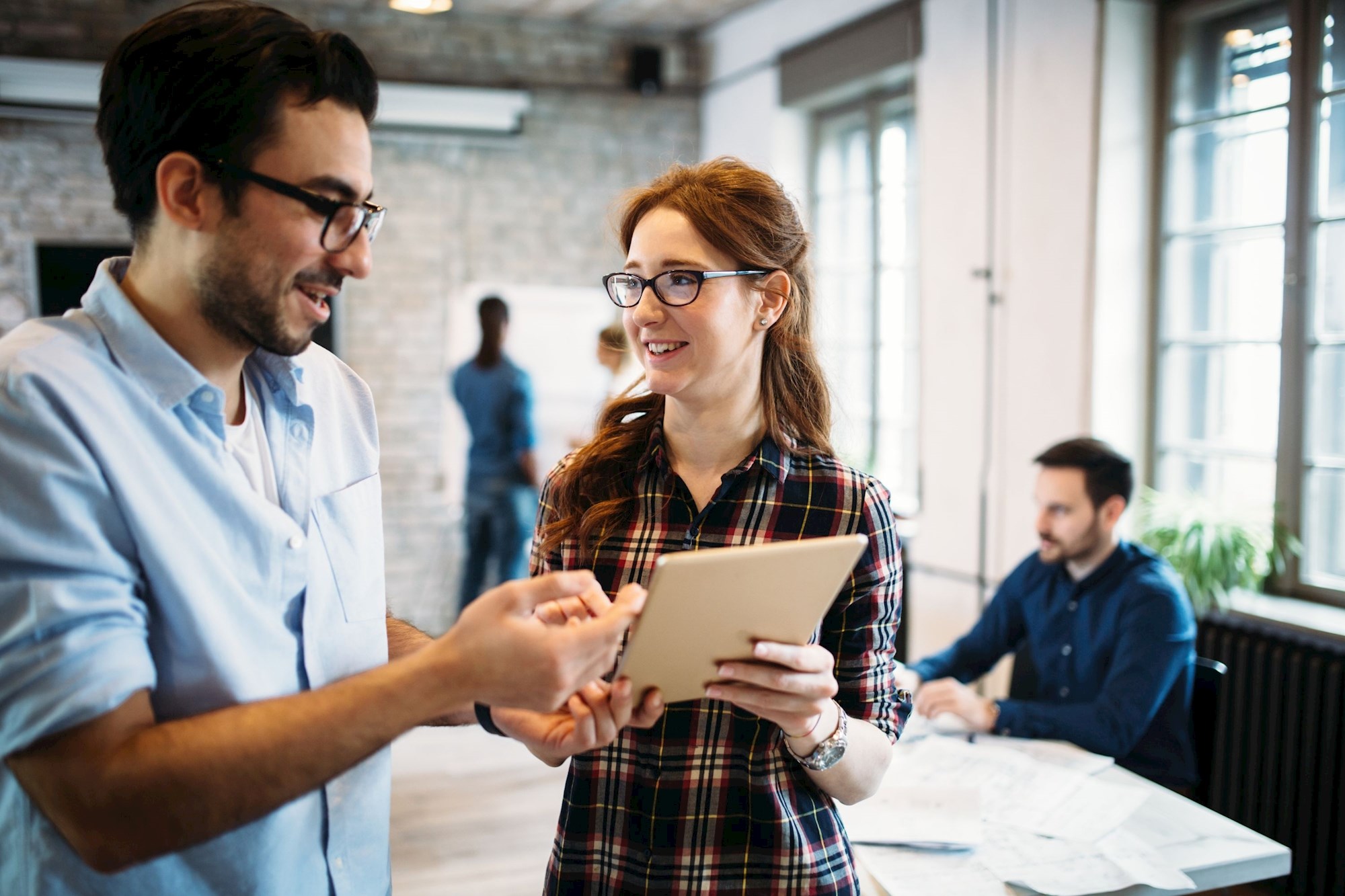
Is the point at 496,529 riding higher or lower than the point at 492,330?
lower

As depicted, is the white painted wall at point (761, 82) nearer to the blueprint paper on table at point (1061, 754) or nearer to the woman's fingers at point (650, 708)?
the blueprint paper on table at point (1061, 754)

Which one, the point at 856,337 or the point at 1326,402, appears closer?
the point at 1326,402

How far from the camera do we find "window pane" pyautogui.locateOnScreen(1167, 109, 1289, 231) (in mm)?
3381

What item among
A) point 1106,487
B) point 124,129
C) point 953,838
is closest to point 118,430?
point 124,129

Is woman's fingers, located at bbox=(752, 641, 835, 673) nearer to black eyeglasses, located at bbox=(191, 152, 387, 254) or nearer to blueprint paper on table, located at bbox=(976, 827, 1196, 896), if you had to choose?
black eyeglasses, located at bbox=(191, 152, 387, 254)

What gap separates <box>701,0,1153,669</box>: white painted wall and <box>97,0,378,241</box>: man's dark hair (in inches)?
129

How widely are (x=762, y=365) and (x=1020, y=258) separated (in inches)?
111

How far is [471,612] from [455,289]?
206 inches

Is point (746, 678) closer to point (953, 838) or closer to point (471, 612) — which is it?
point (471, 612)

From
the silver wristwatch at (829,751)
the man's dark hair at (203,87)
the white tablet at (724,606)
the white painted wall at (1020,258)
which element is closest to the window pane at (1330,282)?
the white painted wall at (1020,258)

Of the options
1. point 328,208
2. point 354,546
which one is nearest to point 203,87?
point 328,208

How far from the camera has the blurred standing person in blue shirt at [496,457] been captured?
17.5 feet

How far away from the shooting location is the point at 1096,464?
2754mm

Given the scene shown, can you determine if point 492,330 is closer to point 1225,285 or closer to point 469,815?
point 469,815
